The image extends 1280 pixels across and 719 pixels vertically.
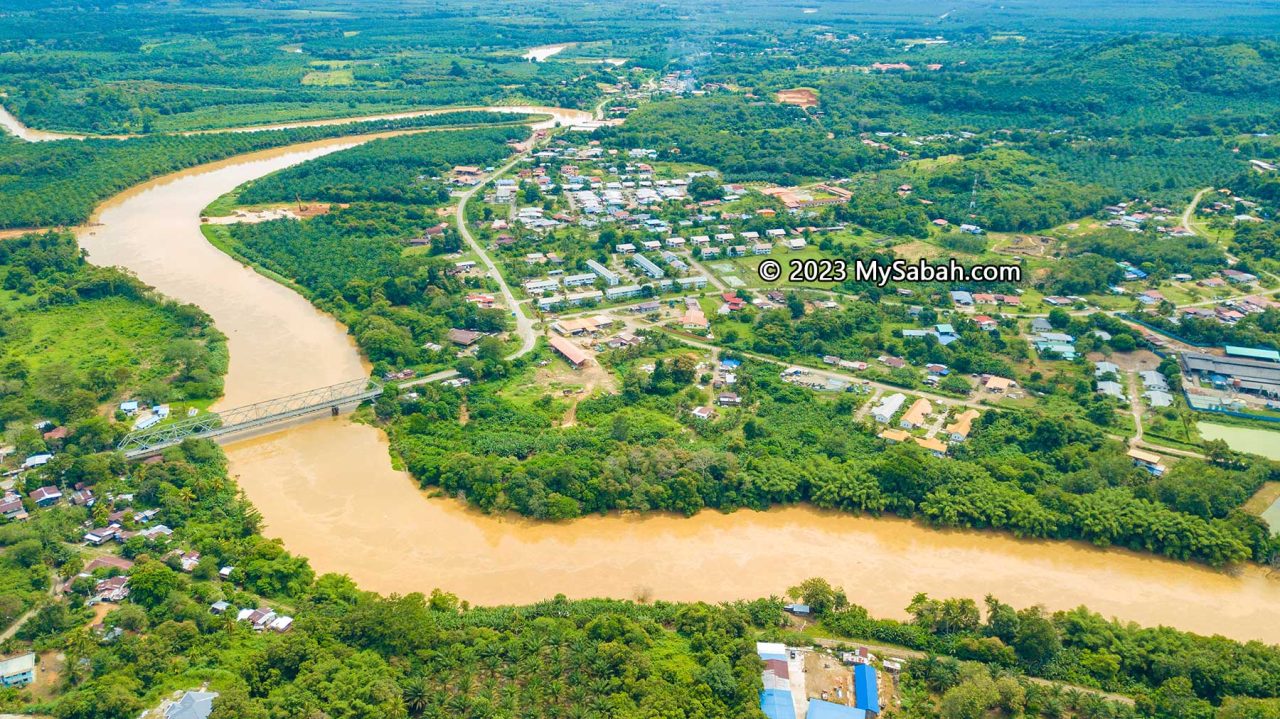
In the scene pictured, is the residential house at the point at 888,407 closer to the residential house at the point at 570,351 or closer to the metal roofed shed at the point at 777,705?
the residential house at the point at 570,351

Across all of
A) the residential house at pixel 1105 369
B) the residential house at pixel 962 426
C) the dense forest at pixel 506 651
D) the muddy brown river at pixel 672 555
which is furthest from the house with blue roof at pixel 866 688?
the residential house at pixel 1105 369

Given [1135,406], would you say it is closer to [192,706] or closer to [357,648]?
[357,648]

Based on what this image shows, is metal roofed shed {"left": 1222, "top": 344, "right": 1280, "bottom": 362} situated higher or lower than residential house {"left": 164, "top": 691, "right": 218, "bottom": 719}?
lower

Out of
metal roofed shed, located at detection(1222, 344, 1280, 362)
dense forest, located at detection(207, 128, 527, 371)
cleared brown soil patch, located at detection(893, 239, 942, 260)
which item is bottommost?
metal roofed shed, located at detection(1222, 344, 1280, 362)

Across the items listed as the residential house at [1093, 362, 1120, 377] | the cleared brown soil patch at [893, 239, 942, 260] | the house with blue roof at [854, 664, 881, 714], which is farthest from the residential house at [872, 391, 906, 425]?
the cleared brown soil patch at [893, 239, 942, 260]

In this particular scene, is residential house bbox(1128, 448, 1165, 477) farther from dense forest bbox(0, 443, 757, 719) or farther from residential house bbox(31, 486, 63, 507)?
residential house bbox(31, 486, 63, 507)

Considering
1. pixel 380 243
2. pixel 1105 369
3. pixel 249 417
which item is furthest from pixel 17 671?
pixel 1105 369
